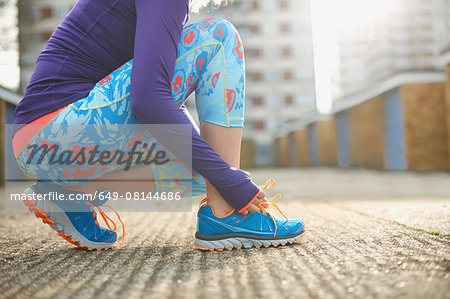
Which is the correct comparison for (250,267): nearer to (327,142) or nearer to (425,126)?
(425,126)

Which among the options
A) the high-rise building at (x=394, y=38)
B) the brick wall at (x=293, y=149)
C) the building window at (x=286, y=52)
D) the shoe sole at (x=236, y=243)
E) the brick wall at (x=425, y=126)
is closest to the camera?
the shoe sole at (x=236, y=243)

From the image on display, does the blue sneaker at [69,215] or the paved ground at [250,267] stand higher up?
the blue sneaker at [69,215]

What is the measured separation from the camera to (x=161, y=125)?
43.5 inches

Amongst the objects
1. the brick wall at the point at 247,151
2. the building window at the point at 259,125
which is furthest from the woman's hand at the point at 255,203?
the building window at the point at 259,125

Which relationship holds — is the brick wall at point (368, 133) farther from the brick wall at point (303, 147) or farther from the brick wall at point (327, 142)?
the brick wall at point (303, 147)

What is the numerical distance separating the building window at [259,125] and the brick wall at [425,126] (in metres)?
22.2

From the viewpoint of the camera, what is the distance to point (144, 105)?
108cm

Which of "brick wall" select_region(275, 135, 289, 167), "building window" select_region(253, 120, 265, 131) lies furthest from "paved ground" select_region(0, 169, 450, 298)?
"building window" select_region(253, 120, 265, 131)

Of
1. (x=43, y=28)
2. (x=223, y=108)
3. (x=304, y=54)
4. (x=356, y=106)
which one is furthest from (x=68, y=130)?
(x=304, y=54)

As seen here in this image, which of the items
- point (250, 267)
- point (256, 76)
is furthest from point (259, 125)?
point (250, 267)

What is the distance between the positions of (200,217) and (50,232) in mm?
791

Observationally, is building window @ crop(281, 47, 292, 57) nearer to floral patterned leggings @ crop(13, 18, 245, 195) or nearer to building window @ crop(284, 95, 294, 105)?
building window @ crop(284, 95, 294, 105)

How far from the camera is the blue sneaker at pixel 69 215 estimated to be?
1.18 meters

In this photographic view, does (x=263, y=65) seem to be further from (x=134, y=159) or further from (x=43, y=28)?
(x=134, y=159)
